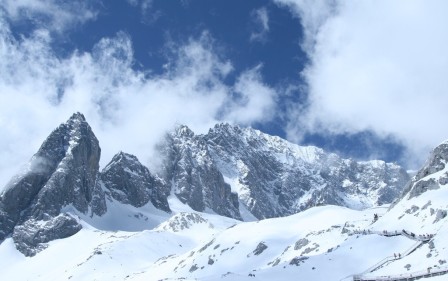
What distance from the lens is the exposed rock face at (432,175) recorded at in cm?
12938

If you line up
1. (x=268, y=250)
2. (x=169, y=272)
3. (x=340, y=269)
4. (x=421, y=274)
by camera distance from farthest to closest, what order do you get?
(x=169, y=272)
(x=268, y=250)
(x=340, y=269)
(x=421, y=274)

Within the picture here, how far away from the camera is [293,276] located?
105m

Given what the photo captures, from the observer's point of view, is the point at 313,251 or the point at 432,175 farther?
the point at 432,175

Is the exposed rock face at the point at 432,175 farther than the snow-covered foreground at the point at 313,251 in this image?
Yes

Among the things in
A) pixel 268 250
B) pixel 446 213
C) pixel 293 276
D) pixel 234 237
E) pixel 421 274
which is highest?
pixel 234 237

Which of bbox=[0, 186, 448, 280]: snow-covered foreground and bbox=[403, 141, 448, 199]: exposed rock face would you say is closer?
bbox=[0, 186, 448, 280]: snow-covered foreground

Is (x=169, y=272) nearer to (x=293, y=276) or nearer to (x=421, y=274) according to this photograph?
(x=293, y=276)

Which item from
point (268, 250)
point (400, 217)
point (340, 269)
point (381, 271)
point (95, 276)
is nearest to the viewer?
point (381, 271)

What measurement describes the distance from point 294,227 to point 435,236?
8498 cm

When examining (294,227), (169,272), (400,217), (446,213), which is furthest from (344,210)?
(446,213)

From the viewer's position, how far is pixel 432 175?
134000 mm

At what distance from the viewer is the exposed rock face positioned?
12938 centimetres

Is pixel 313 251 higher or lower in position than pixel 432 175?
lower

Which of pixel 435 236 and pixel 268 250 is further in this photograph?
pixel 268 250
